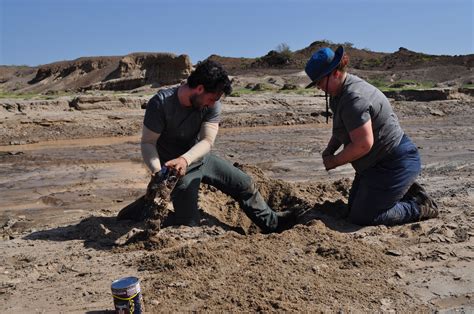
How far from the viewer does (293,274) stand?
3.37m

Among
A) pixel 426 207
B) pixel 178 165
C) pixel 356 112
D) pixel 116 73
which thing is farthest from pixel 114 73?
pixel 356 112

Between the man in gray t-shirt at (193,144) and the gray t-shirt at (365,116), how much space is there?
910mm

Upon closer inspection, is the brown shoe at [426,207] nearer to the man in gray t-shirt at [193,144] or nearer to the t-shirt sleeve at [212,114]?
the man in gray t-shirt at [193,144]

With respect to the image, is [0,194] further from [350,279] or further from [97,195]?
[350,279]

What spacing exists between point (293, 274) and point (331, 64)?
64.1 inches

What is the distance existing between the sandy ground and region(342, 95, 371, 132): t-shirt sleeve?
0.87 m

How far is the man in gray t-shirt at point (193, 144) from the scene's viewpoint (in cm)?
409

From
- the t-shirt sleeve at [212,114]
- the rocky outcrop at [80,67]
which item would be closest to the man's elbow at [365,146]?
the t-shirt sleeve at [212,114]

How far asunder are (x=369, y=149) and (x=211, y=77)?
4.40 ft

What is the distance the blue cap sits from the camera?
156 inches

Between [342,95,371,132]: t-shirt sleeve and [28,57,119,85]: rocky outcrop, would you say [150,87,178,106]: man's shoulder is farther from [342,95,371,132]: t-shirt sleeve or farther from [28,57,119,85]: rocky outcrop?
[28,57,119,85]: rocky outcrop

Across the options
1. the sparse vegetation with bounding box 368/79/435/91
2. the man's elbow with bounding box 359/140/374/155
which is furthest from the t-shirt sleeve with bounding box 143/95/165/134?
the sparse vegetation with bounding box 368/79/435/91

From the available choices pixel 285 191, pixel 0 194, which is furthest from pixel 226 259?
pixel 0 194

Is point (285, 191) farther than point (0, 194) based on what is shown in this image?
No
